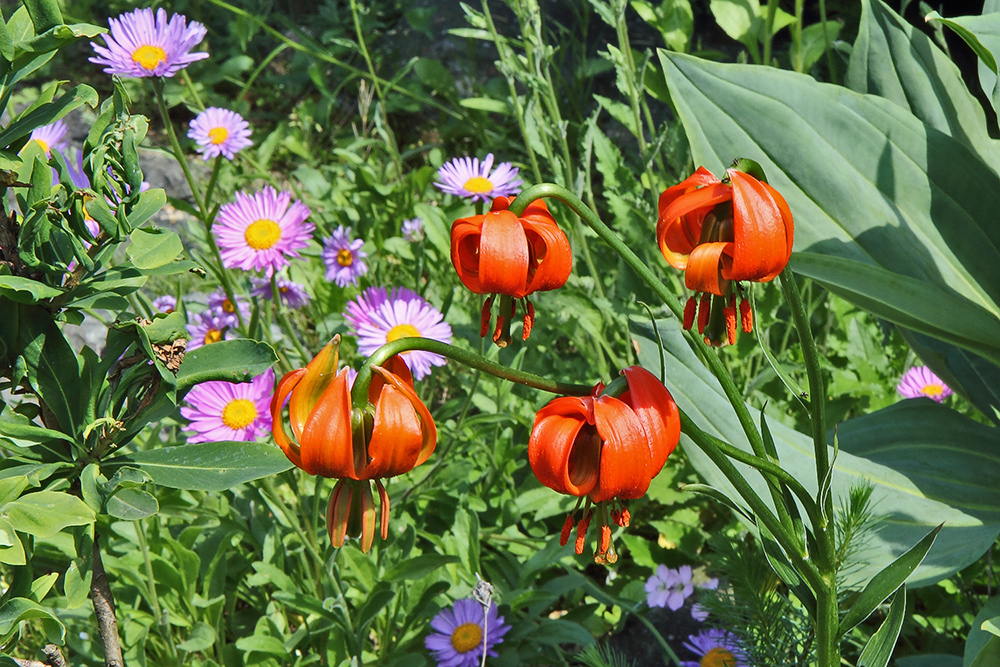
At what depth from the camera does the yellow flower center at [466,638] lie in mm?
1473

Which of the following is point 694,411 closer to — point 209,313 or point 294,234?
point 294,234

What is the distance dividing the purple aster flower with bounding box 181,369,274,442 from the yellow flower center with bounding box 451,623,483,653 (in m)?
0.48

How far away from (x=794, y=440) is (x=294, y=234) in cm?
105

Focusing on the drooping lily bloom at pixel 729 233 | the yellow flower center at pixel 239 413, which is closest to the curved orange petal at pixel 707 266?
the drooping lily bloom at pixel 729 233

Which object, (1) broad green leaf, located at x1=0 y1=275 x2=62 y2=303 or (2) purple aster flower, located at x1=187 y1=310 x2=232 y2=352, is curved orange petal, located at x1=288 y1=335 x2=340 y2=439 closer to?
(1) broad green leaf, located at x1=0 y1=275 x2=62 y2=303

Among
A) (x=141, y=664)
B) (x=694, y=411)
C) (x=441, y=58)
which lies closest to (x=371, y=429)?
(x=694, y=411)

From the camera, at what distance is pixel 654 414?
0.76m

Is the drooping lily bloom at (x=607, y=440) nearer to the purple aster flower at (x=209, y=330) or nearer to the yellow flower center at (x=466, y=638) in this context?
the yellow flower center at (x=466, y=638)

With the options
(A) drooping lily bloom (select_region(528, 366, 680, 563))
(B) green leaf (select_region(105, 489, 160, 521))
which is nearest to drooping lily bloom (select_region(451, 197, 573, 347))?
(A) drooping lily bloom (select_region(528, 366, 680, 563))

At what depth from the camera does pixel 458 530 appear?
166 cm

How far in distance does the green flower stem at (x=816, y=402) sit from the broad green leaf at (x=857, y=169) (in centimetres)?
70

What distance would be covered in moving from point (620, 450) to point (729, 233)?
9.1 inches

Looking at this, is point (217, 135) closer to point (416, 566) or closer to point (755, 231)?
point (416, 566)

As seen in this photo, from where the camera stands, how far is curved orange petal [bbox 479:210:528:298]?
0.78 metres
